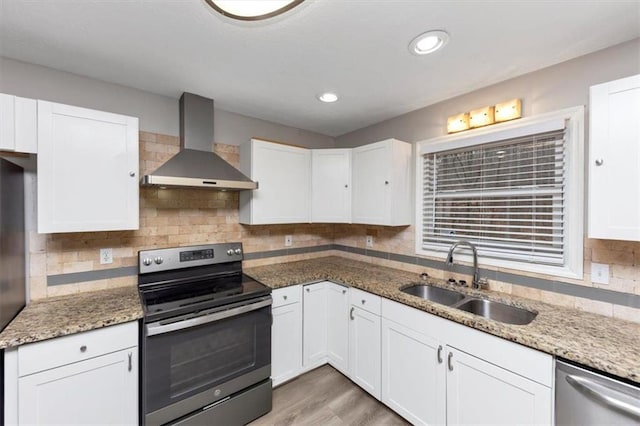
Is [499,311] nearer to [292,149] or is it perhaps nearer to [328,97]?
[328,97]

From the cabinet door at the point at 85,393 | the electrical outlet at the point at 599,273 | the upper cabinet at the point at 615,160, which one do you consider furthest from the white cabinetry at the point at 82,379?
Result: the electrical outlet at the point at 599,273

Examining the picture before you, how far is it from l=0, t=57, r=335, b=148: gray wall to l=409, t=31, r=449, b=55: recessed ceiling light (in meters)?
1.71

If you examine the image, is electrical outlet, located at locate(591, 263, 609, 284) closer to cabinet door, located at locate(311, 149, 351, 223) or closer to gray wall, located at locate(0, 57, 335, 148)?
cabinet door, located at locate(311, 149, 351, 223)

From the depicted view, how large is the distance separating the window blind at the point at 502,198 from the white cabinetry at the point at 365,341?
2.55 feet

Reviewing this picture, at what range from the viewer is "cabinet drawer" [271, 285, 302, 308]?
217 centimetres

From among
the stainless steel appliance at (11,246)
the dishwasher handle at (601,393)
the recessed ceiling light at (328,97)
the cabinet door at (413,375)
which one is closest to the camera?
the dishwasher handle at (601,393)

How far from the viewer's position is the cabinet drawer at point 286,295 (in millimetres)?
2174

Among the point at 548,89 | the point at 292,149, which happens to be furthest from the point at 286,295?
the point at 548,89

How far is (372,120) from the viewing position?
2797 millimetres

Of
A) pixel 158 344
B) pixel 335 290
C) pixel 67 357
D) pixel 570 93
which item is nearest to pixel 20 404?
pixel 67 357

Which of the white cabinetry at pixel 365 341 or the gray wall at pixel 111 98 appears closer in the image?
the gray wall at pixel 111 98

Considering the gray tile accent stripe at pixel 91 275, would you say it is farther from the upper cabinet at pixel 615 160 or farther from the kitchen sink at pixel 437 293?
the upper cabinet at pixel 615 160

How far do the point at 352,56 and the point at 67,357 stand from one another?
7.50 ft

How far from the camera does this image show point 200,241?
2.38m
